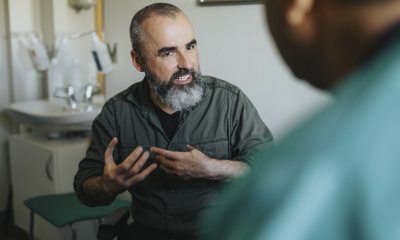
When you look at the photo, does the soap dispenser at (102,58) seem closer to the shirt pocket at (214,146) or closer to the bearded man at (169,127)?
the bearded man at (169,127)

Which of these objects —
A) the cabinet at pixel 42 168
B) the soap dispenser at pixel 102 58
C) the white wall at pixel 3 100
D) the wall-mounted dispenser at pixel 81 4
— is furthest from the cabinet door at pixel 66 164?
the wall-mounted dispenser at pixel 81 4

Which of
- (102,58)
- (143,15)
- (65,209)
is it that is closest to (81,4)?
(102,58)

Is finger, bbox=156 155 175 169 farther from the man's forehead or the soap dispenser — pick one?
the soap dispenser

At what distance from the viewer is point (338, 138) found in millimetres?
294

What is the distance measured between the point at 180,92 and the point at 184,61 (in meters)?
0.10

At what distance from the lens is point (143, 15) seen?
1486 mm

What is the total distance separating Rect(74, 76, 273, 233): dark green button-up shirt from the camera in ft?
4.63

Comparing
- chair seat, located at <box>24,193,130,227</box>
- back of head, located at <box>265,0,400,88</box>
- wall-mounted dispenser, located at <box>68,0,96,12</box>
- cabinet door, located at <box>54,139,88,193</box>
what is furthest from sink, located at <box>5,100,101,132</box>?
back of head, located at <box>265,0,400,88</box>

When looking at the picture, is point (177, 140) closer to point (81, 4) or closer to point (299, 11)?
point (299, 11)

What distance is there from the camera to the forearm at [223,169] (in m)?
1.30

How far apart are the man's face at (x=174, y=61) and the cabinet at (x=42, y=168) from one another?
3.45 ft

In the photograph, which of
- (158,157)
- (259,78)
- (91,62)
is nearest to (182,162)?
(158,157)

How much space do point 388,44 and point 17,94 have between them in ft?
9.29

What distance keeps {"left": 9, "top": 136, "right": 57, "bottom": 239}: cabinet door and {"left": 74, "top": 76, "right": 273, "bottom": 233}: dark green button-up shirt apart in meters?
0.97
